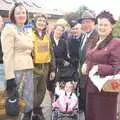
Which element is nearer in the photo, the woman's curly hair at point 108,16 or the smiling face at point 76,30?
the woman's curly hair at point 108,16

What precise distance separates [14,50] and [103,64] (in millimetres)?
1475

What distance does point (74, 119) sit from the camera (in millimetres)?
5945

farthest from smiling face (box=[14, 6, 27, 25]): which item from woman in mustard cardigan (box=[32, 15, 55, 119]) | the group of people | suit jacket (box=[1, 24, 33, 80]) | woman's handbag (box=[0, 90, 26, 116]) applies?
woman's handbag (box=[0, 90, 26, 116])

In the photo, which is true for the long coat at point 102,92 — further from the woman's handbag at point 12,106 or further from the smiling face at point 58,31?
the smiling face at point 58,31

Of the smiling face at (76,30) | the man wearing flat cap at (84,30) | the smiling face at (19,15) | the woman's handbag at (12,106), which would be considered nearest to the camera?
the woman's handbag at (12,106)

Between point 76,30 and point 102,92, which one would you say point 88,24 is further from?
point 102,92

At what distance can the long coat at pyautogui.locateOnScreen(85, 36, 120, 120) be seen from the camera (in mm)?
4605

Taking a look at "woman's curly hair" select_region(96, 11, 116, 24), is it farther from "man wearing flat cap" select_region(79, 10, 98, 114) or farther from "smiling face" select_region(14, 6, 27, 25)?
"man wearing flat cap" select_region(79, 10, 98, 114)

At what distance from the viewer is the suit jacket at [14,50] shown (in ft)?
17.8

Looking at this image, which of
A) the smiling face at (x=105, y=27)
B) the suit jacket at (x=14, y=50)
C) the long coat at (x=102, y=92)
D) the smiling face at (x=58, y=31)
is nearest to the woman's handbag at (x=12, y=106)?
the suit jacket at (x=14, y=50)

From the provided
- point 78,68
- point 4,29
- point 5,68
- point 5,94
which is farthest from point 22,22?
point 78,68

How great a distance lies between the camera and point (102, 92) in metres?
4.83

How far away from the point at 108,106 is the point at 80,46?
1.93 metres

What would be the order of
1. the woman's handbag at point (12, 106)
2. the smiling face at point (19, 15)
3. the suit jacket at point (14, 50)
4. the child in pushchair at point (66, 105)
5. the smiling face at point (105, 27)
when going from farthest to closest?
1. the child in pushchair at point (66, 105)
2. the smiling face at point (19, 15)
3. the suit jacket at point (14, 50)
4. the woman's handbag at point (12, 106)
5. the smiling face at point (105, 27)
